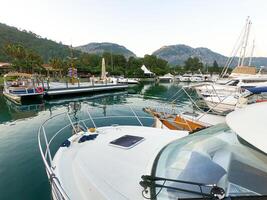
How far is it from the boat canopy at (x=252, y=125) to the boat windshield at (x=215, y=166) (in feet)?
0.31

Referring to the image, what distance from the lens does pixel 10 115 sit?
15.9 meters

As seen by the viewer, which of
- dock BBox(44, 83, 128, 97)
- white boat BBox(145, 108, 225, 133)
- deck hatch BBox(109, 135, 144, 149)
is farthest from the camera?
dock BBox(44, 83, 128, 97)

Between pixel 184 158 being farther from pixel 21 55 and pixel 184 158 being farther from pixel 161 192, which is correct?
pixel 21 55

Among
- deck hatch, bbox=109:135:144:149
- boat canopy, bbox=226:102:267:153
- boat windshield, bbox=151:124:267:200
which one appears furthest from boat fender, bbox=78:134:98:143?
boat canopy, bbox=226:102:267:153

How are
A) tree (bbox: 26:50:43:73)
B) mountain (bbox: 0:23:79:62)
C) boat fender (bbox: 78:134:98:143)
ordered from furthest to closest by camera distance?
1. mountain (bbox: 0:23:79:62)
2. tree (bbox: 26:50:43:73)
3. boat fender (bbox: 78:134:98:143)

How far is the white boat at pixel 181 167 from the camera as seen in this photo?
1.78 m

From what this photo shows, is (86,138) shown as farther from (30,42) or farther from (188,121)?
(30,42)

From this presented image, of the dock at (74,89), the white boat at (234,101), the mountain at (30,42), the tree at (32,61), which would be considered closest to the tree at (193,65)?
the mountain at (30,42)

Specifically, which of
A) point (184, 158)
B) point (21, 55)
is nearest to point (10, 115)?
point (184, 158)

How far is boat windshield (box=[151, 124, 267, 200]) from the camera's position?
1.74 m

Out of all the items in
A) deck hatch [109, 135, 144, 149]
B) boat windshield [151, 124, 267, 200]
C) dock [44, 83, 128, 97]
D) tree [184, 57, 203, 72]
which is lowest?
dock [44, 83, 128, 97]

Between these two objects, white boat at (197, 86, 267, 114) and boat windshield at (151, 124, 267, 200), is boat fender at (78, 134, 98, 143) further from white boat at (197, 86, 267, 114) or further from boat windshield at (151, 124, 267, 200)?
white boat at (197, 86, 267, 114)

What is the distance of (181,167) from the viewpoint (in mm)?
2129

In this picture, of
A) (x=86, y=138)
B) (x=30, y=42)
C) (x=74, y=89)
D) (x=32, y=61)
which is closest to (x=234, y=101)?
(x=86, y=138)
